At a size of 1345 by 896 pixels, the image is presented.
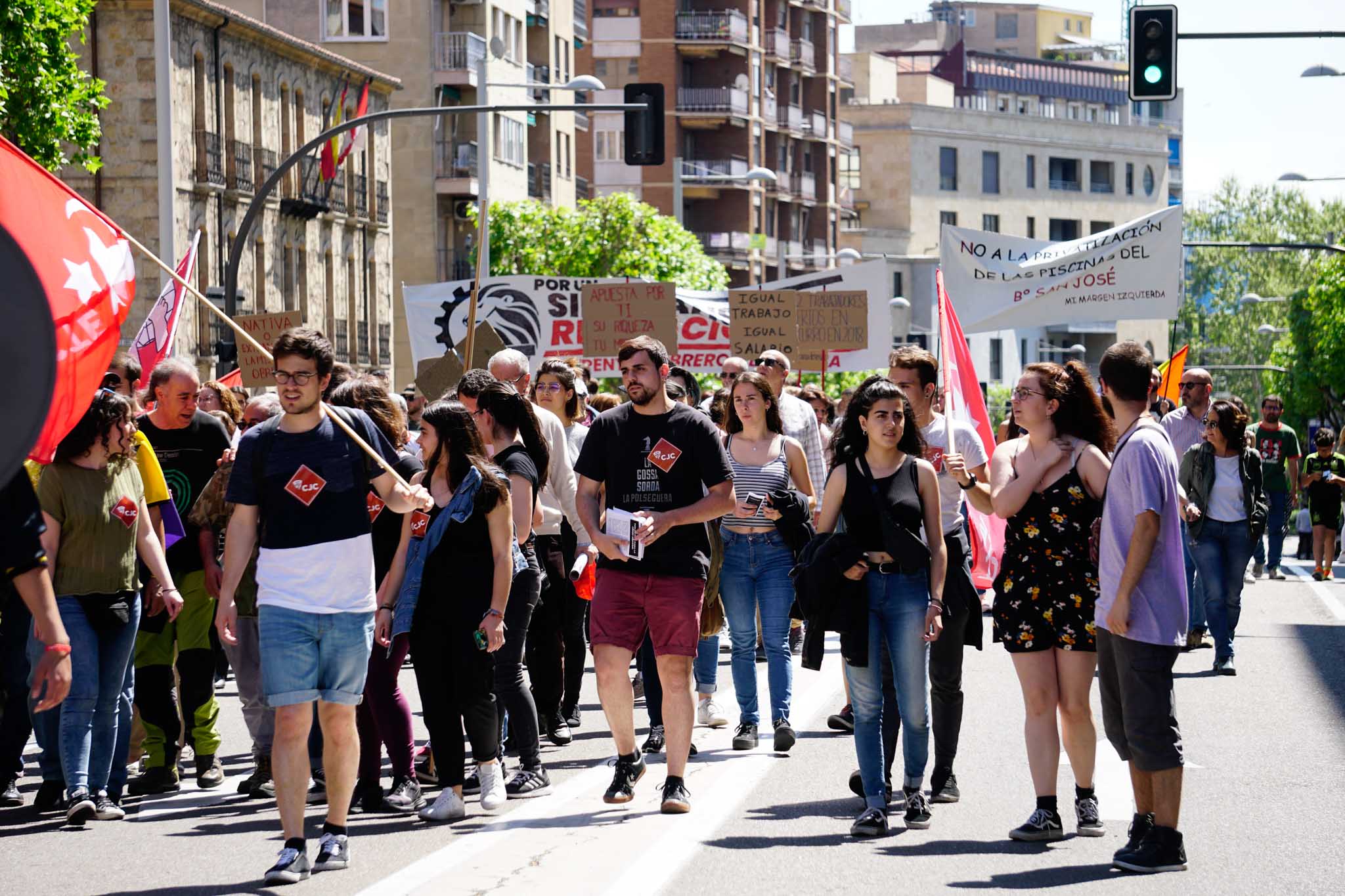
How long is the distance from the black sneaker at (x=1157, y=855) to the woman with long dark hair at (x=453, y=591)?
2722mm

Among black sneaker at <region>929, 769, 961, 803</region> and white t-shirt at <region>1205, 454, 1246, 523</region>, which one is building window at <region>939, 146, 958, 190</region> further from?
black sneaker at <region>929, 769, 961, 803</region>

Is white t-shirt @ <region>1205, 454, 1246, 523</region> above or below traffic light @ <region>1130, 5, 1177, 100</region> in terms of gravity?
below

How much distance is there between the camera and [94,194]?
42375mm

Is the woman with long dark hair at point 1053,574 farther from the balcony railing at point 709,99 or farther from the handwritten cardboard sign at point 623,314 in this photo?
the balcony railing at point 709,99

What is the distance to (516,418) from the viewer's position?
9.65 m

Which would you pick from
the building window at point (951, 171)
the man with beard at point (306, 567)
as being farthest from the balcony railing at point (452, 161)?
the man with beard at point (306, 567)

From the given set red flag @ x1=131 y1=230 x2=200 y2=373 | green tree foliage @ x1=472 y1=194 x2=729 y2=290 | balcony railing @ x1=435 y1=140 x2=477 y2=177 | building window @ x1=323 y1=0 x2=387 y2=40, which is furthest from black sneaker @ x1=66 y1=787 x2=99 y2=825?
building window @ x1=323 y1=0 x2=387 y2=40

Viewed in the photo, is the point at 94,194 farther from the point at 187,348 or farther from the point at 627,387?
the point at 627,387

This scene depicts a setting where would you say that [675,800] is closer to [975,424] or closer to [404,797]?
[404,797]

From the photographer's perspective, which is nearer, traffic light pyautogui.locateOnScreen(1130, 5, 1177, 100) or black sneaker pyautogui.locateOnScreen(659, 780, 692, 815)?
black sneaker pyautogui.locateOnScreen(659, 780, 692, 815)

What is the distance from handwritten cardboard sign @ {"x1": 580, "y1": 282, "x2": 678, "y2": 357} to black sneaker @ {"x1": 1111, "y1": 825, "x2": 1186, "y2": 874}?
51.3ft

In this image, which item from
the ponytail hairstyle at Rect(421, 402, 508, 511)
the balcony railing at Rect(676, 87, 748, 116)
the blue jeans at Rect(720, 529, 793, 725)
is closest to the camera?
the ponytail hairstyle at Rect(421, 402, 508, 511)

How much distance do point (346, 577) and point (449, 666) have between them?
1305 mm

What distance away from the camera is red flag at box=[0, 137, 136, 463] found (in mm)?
6648
